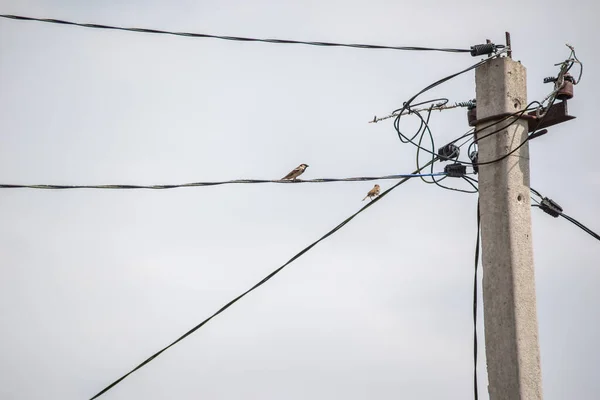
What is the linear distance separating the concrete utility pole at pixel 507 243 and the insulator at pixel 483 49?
261 mm

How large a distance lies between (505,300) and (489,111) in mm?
1859

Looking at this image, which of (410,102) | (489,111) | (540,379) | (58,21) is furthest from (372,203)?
(58,21)

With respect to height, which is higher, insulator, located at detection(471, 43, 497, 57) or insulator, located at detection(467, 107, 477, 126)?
insulator, located at detection(471, 43, 497, 57)

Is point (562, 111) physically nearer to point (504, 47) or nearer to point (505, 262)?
point (504, 47)

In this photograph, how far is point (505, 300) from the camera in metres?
8.19

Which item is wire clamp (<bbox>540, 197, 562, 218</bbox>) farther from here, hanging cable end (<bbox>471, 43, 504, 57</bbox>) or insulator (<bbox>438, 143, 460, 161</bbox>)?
hanging cable end (<bbox>471, 43, 504, 57</bbox>)

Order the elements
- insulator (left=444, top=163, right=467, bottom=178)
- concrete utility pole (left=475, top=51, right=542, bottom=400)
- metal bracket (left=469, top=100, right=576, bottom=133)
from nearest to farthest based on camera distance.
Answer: concrete utility pole (left=475, top=51, right=542, bottom=400) → metal bracket (left=469, top=100, right=576, bottom=133) → insulator (left=444, top=163, right=467, bottom=178)

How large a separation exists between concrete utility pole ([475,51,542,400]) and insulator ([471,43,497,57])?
0.26 metres

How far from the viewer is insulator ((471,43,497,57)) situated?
8.99 m

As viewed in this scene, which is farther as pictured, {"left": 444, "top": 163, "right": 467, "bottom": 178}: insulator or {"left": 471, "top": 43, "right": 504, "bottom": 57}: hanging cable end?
{"left": 444, "top": 163, "right": 467, "bottom": 178}: insulator

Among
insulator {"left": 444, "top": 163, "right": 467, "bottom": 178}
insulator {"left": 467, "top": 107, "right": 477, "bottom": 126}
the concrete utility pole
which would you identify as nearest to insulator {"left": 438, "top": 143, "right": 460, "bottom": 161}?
insulator {"left": 444, "top": 163, "right": 467, "bottom": 178}

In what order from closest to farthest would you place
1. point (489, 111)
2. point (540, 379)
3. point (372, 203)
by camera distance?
point (540, 379) < point (489, 111) < point (372, 203)

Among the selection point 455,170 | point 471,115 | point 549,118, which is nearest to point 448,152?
point 455,170

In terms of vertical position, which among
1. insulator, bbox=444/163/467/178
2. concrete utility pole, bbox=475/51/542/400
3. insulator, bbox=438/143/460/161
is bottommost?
concrete utility pole, bbox=475/51/542/400
